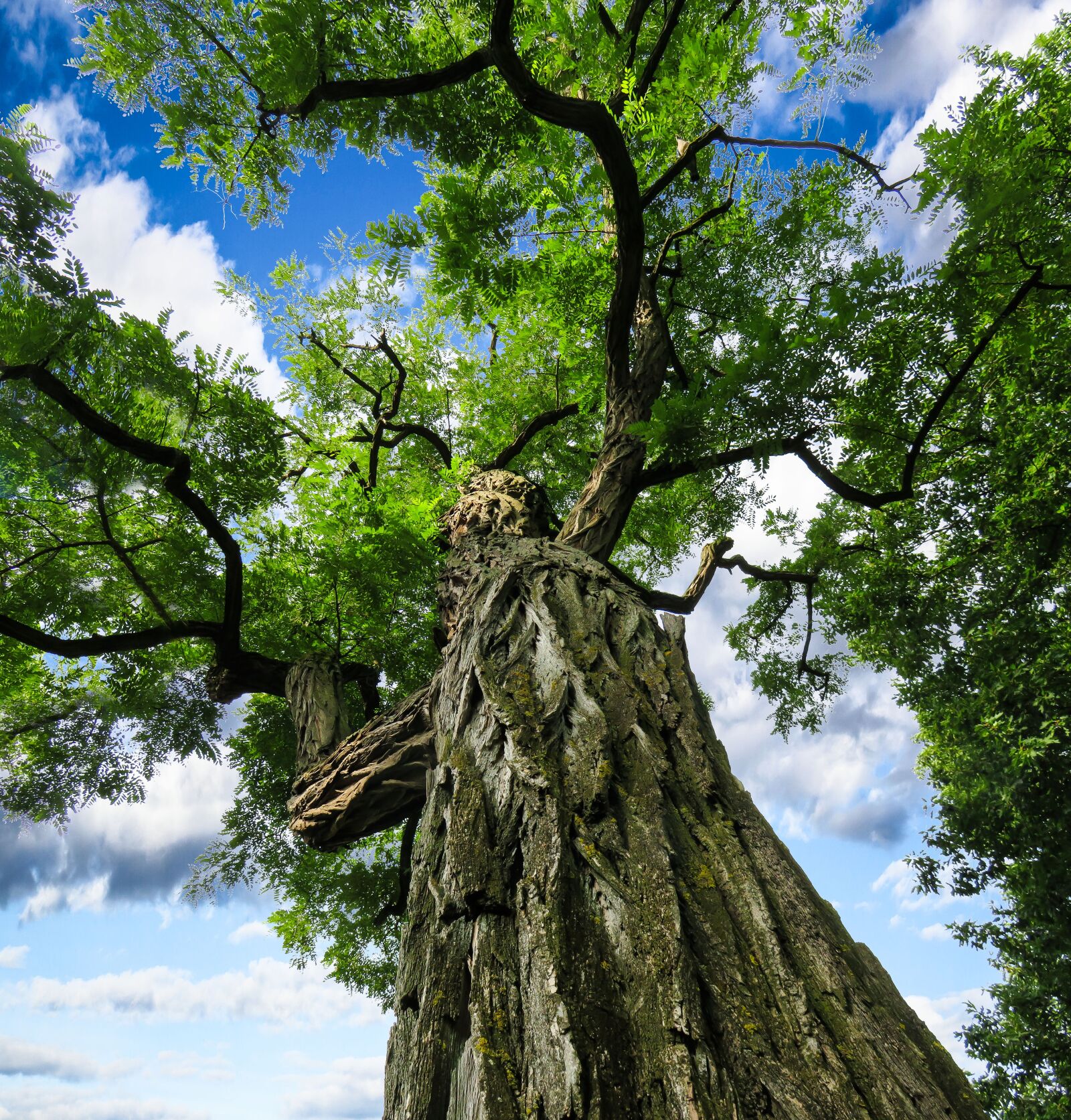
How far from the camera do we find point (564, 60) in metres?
5.28

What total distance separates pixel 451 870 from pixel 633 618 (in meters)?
1.51

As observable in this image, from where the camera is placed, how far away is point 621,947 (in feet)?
5.41

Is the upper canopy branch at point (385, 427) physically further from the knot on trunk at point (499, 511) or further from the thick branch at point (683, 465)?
the thick branch at point (683, 465)

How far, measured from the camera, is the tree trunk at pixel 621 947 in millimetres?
1368

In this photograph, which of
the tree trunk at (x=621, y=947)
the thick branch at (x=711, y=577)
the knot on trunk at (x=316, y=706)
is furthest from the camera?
the thick branch at (x=711, y=577)

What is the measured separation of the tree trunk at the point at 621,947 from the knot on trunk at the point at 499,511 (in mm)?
2545

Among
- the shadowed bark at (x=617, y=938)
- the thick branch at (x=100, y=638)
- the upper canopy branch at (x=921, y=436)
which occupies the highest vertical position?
the upper canopy branch at (x=921, y=436)

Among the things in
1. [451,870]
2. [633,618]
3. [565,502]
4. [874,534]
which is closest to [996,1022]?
[874,534]

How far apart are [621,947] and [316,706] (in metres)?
3.77

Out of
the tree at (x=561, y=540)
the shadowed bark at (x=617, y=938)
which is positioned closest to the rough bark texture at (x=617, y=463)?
the tree at (x=561, y=540)

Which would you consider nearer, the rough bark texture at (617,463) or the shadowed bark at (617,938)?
the shadowed bark at (617,938)

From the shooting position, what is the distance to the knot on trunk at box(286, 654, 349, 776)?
4637 millimetres

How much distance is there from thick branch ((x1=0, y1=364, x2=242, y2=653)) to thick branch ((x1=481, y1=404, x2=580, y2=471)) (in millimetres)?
3015

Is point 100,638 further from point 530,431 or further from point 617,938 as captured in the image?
point 617,938
